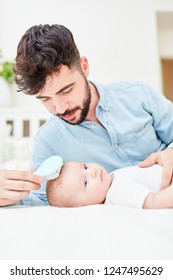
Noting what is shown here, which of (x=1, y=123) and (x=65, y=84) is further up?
(x=65, y=84)

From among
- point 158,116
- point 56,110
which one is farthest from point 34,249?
point 158,116

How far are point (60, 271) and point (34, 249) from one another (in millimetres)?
45

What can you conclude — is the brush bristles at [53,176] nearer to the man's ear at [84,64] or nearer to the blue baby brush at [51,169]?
the blue baby brush at [51,169]

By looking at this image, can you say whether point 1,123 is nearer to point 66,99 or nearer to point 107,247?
point 66,99

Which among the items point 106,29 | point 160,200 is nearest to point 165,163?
point 160,200

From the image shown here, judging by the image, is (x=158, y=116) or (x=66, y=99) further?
(x=158, y=116)

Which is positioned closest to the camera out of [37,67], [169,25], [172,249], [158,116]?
[172,249]

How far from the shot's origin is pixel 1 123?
1328 mm

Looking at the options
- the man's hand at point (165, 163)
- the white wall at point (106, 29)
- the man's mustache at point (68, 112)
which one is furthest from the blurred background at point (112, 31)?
the man's hand at point (165, 163)

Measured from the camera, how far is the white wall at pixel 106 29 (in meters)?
0.86

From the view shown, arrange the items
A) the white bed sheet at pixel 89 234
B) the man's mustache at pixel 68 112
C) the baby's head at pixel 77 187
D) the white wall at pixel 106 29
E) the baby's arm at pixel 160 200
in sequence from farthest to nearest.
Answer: the white wall at pixel 106 29 → the man's mustache at pixel 68 112 → the baby's head at pixel 77 187 → the baby's arm at pixel 160 200 → the white bed sheet at pixel 89 234

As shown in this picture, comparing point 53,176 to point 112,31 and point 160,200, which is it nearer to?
point 160,200

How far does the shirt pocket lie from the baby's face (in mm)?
182

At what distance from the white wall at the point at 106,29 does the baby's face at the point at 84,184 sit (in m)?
0.39
